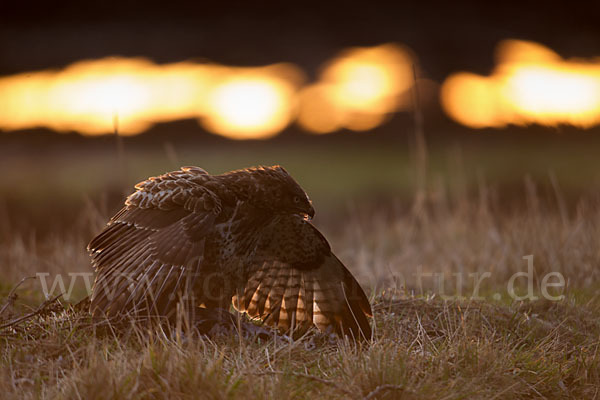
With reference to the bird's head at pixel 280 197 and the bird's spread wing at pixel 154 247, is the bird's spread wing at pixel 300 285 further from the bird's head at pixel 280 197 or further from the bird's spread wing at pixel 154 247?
the bird's spread wing at pixel 154 247

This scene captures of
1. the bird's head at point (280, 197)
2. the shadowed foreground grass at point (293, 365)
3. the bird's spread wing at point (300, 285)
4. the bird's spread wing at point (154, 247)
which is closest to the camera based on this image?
the shadowed foreground grass at point (293, 365)

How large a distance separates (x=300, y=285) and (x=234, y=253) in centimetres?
51

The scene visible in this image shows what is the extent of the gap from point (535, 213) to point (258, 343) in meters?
4.38

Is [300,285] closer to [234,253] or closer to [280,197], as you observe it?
[234,253]

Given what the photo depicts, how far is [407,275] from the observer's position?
6582 millimetres

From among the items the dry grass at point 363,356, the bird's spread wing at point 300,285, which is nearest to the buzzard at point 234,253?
the bird's spread wing at point 300,285

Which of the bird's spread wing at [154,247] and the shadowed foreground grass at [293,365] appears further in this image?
the bird's spread wing at [154,247]

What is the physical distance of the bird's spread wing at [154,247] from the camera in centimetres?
360

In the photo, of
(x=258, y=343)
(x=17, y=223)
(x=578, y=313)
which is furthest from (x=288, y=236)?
(x=17, y=223)

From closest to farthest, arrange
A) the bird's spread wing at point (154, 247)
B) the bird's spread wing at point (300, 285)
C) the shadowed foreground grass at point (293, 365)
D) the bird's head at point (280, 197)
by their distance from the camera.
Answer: the shadowed foreground grass at point (293, 365) < the bird's spread wing at point (154, 247) < the bird's spread wing at point (300, 285) < the bird's head at point (280, 197)

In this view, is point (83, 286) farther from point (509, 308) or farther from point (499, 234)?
point (499, 234)

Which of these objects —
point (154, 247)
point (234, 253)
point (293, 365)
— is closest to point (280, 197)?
point (234, 253)

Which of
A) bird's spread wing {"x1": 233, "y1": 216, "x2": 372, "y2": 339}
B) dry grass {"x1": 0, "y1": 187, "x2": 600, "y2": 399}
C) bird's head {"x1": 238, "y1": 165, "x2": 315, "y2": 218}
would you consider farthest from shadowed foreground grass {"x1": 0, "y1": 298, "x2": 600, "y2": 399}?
bird's head {"x1": 238, "y1": 165, "x2": 315, "y2": 218}

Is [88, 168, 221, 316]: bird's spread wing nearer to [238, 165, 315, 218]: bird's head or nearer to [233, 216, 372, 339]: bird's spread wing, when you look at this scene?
[238, 165, 315, 218]: bird's head
